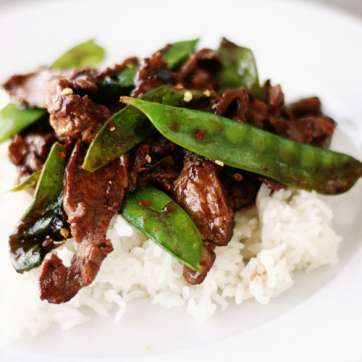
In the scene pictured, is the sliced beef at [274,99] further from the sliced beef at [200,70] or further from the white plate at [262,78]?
the white plate at [262,78]

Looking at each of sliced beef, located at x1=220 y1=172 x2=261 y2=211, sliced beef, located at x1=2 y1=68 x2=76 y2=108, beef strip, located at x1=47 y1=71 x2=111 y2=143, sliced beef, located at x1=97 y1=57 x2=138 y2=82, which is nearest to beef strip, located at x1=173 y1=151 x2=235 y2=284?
sliced beef, located at x1=220 y1=172 x2=261 y2=211

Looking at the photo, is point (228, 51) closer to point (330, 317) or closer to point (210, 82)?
point (210, 82)

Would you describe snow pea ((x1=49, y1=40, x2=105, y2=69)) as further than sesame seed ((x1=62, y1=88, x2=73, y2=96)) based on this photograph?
Yes

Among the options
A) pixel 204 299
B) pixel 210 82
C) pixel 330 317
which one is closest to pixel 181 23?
pixel 210 82

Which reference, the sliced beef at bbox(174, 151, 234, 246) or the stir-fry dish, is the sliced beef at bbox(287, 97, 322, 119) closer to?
the stir-fry dish

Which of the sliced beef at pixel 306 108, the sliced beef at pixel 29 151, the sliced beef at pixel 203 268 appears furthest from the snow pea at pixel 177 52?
the sliced beef at pixel 203 268
